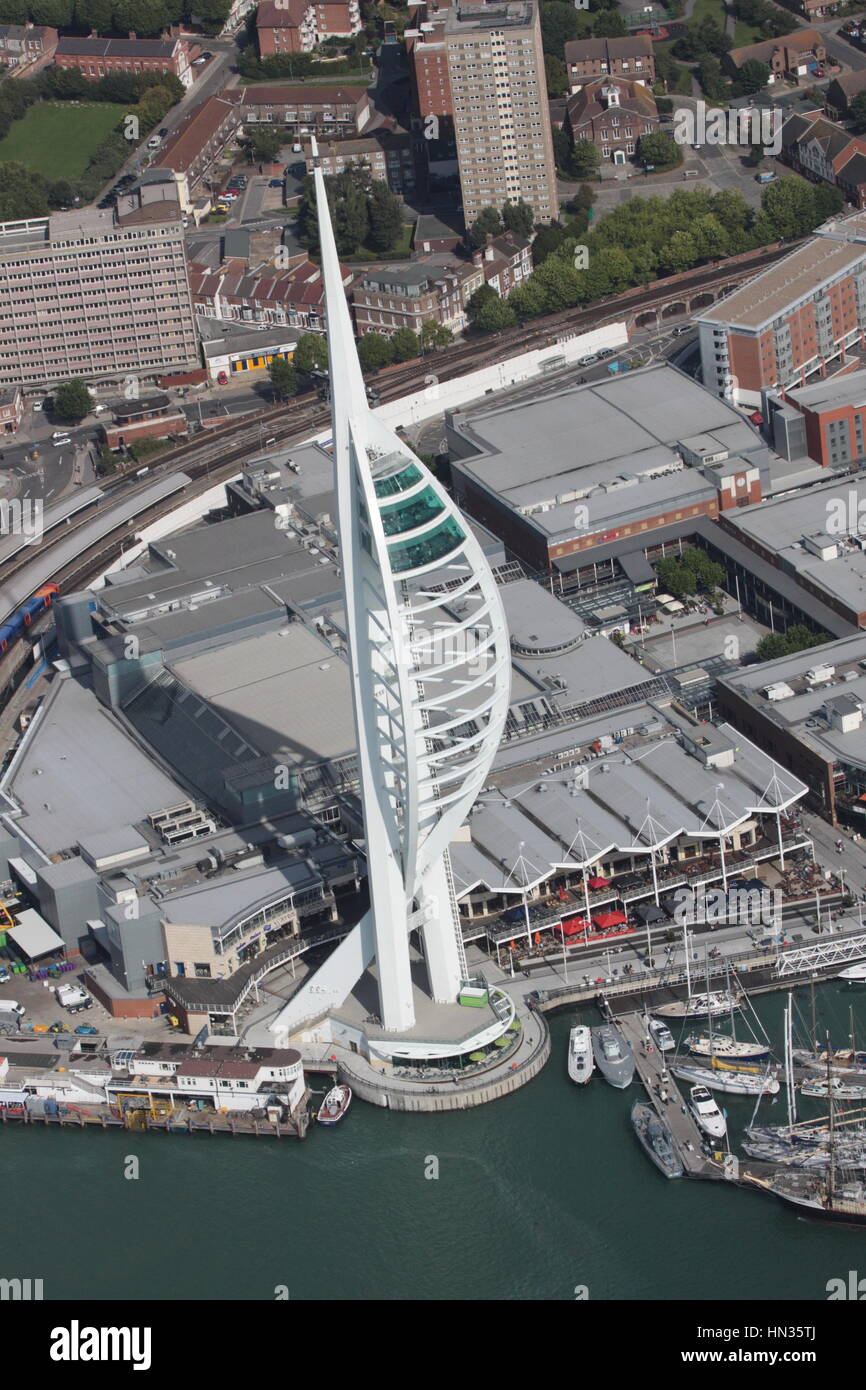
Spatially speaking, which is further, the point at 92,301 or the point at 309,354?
the point at 92,301

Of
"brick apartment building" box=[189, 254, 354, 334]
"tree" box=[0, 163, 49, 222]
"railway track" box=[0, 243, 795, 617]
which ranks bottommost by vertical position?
"railway track" box=[0, 243, 795, 617]

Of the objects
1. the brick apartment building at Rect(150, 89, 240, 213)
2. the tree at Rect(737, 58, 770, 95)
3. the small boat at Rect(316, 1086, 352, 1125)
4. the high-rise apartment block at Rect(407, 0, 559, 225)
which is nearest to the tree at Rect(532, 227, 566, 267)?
the high-rise apartment block at Rect(407, 0, 559, 225)

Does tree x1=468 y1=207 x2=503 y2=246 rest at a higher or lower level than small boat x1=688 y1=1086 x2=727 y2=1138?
higher

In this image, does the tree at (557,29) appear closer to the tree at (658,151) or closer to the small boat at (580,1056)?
the tree at (658,151)

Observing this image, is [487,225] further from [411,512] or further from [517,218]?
[411,512]

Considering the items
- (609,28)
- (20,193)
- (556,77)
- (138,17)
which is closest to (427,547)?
(20,193)

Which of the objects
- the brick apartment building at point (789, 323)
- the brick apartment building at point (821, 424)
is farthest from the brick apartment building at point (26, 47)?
the brick apartment building at point (821, 424)

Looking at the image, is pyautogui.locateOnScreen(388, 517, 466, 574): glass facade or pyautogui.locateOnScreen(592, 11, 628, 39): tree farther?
pyautogui.locateOnScreen(592, 11, 628, 39): tree

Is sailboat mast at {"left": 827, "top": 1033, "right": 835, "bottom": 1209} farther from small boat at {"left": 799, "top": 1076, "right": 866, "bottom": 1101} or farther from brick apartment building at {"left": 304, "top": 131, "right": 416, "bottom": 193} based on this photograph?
brick apartment building at {"left": 304, "top": 131, "right": 416, "bottom": 193}
